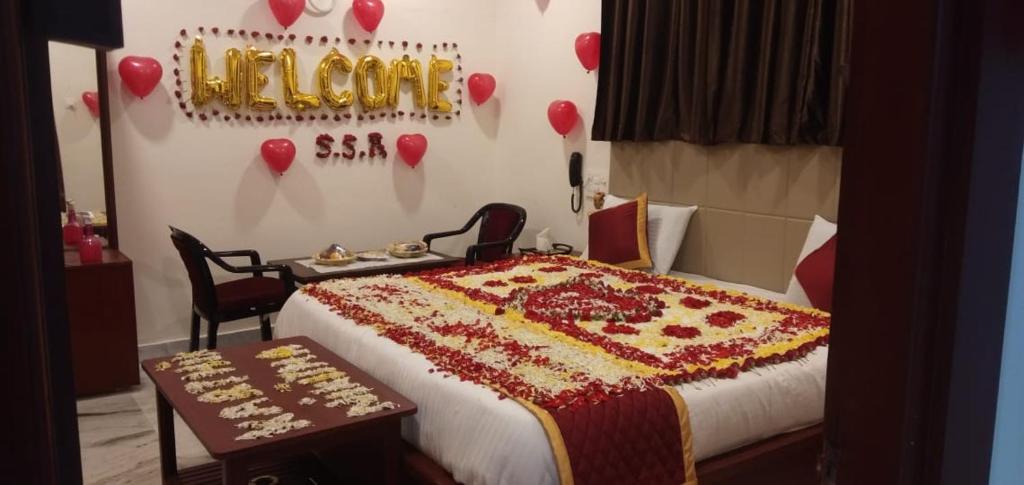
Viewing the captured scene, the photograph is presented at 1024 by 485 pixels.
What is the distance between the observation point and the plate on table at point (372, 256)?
187 inches

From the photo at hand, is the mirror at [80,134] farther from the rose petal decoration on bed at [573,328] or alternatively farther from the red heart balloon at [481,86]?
the red heart balloon at [481,86]

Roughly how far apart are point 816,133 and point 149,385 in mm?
3582

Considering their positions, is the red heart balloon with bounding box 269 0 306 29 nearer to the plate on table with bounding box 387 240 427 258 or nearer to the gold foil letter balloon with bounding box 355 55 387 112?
the gold foil letter balloon with bounding box 355 55 387 112

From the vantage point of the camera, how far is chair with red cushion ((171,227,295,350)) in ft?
13.3

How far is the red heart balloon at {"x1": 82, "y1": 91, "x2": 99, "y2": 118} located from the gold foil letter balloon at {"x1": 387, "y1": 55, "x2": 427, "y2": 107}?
5.67 feet

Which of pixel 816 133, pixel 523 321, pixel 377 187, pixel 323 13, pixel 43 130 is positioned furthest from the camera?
pixel 377 187

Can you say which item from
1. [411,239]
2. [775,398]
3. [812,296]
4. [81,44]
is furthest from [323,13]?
[81,44]

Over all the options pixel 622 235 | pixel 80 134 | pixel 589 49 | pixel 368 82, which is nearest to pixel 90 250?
pixel 80 134

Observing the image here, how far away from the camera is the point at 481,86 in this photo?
5.47 metres

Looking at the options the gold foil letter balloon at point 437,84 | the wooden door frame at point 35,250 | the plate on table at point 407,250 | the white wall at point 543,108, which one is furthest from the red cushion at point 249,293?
the wooden door frame at point 35,250

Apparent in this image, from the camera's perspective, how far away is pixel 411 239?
5.53 m

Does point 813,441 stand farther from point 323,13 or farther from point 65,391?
point 323,13

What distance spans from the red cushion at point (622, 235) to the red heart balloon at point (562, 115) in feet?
2.60

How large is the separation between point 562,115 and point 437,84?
95 cm
